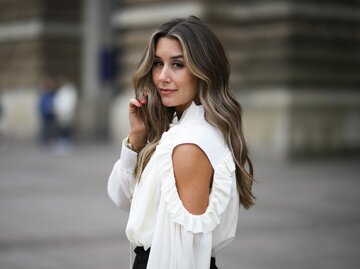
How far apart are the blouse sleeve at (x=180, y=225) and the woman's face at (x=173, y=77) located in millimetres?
213

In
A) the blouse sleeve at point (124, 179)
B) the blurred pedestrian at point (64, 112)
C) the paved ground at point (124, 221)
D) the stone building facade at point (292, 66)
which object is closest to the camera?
the blouse sleeve at point (124, 179)

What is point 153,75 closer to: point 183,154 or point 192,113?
point 192,113

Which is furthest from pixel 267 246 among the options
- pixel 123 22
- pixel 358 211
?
pixel 123 22

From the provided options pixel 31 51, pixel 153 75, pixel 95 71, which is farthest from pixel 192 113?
pixel 31 51

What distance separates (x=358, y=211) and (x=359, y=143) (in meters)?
6.88

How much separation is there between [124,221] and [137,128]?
235 inches

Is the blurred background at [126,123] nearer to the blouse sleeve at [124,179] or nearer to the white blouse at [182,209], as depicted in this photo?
the blouse sleeve at [124,179]

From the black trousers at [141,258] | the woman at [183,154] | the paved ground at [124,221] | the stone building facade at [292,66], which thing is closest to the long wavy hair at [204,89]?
the woman at [183,154]

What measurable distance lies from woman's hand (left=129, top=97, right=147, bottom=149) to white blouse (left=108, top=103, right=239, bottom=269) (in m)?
0.17

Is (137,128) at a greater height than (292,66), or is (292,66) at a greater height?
(137,128)

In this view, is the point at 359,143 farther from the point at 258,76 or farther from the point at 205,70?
the point at 205,70

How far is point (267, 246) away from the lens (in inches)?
307

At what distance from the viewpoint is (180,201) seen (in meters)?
2.84

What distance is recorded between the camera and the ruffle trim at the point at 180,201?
2.83m
